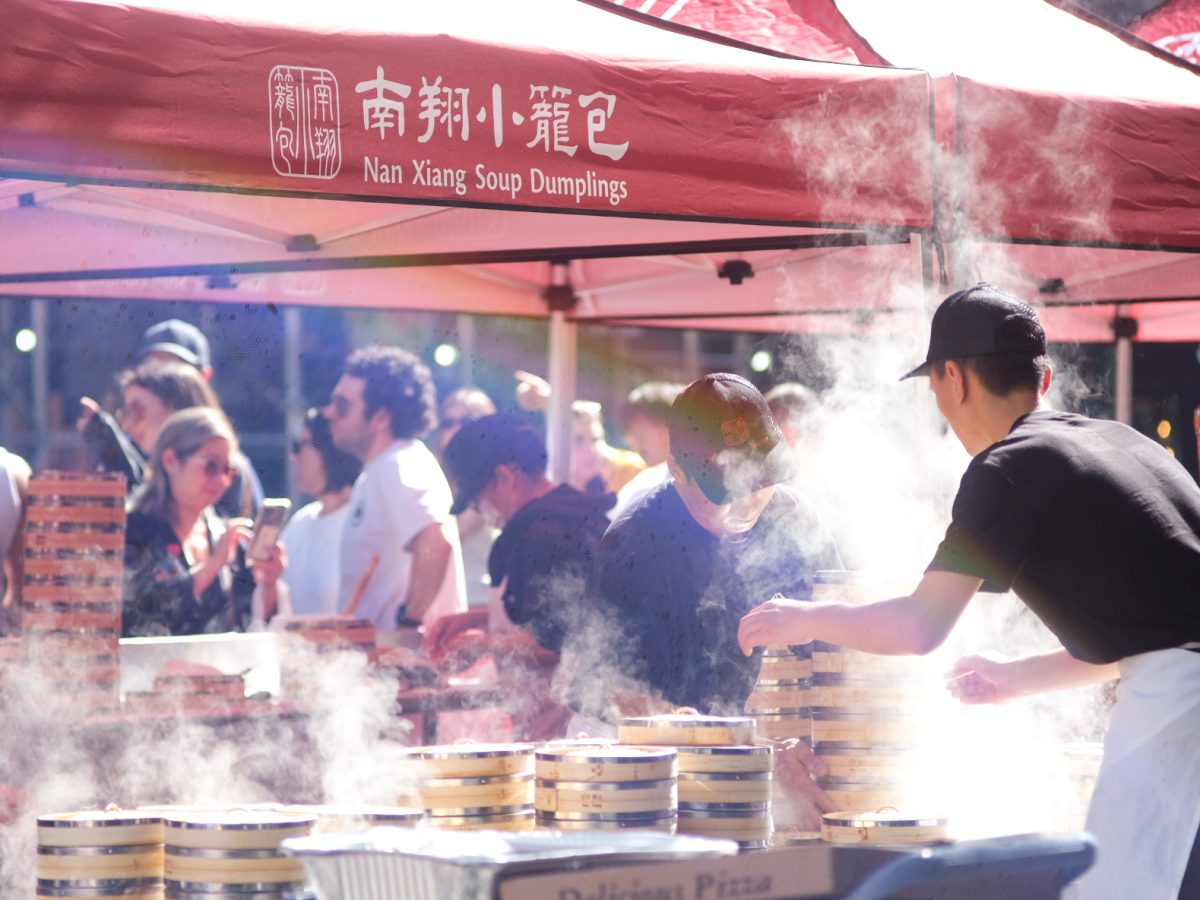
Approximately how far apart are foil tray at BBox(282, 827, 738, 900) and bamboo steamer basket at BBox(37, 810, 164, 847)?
1.32 feet

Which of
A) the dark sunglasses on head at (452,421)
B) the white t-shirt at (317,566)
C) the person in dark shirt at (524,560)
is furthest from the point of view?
the dark sunglasses on head at (452,421)

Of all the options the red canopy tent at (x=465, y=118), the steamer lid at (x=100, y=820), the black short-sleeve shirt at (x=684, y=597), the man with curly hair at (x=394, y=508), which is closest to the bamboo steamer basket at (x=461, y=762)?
the steamer lid at (x=100, y=820)

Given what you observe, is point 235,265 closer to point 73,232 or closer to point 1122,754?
point 73,232

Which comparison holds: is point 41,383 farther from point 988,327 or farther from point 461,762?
point 988,327

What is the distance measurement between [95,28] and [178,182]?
0.30 metres

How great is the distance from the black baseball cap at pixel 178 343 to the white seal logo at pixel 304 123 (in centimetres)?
389

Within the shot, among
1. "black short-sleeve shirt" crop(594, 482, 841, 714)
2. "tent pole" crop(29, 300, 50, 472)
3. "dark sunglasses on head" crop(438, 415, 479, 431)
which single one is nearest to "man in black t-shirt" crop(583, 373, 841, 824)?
"black short-sleeve shirt" crop(594, 482, 841, 714)

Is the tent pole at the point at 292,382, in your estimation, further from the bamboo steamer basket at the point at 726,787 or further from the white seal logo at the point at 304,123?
the bamboo steamer basket at the point at 726,787

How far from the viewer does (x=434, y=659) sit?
4961 mm

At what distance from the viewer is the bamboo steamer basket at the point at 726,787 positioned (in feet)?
8.19

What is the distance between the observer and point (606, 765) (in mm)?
2355

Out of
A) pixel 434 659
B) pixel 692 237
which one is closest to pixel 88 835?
pixel 434 659

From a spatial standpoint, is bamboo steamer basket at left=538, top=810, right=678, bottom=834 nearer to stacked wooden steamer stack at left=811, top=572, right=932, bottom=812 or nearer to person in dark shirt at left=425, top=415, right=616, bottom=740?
stacked wooden steamer stack at left=811, top=572, right=932, bottom=812

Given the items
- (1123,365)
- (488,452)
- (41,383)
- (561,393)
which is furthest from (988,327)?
(41,383)
